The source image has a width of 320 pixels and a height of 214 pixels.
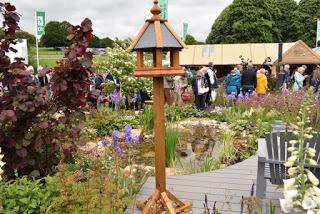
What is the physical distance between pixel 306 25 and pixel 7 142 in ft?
A: 143

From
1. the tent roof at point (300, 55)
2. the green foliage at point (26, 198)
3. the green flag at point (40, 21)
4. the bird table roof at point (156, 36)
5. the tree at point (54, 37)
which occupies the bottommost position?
the green foliage at point (26, 198)

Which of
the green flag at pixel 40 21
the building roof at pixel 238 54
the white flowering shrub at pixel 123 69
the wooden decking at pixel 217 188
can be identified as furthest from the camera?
the building roof at pixel 238 54

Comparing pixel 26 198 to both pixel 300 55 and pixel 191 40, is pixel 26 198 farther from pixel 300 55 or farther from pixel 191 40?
pixel 191 40

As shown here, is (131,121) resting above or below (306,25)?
below

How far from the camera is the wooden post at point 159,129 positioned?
3689mm

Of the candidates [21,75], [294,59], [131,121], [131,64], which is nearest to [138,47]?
[21,75]

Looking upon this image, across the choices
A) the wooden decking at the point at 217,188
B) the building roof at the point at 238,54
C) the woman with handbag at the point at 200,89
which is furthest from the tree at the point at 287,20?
the wooden decking at the point at 217,188

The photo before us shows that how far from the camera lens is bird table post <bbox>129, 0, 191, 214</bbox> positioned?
3.58m

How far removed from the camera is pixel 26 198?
11.4 ft

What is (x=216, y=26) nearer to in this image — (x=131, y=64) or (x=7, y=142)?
(x=131, y=64)

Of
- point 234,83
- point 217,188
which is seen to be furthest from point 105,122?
point 234,83

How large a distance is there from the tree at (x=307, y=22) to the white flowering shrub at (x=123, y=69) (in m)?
33.0

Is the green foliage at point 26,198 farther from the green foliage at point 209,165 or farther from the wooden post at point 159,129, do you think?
the green foliage at point 209,165

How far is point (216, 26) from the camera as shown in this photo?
42.4 m
